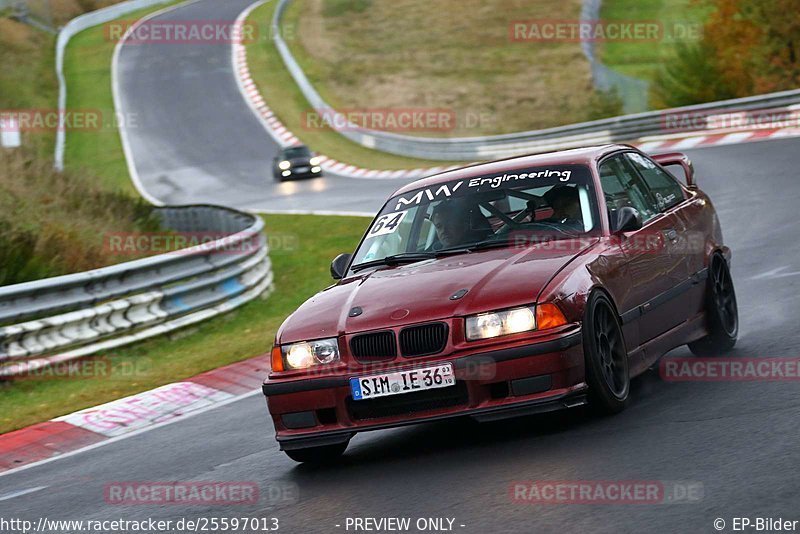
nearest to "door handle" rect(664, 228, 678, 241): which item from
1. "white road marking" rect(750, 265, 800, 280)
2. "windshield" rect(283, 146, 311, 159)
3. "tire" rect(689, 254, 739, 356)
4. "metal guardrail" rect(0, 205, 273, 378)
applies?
"tire" rect(689, 254, 739, 356)

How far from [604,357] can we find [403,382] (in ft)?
3.66

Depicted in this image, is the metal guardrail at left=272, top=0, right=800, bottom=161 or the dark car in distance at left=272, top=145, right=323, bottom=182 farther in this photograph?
the dark car in distance at left=272, top=145, right=323, bottom=182

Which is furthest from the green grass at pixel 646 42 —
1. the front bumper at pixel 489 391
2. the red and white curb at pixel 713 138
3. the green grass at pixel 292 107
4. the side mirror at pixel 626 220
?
the front bumper at pixel 489 391

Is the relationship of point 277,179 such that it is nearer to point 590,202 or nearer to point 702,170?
point 702,170

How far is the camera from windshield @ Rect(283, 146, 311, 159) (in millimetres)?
36781

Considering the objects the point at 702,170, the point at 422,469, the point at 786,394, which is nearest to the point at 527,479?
the point at 422,469

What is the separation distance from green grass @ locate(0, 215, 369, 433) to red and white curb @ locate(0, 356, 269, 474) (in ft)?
1.08

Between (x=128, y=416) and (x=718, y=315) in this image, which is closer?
(x=718, y=315)

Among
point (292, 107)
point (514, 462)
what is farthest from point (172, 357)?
point (292, 107)

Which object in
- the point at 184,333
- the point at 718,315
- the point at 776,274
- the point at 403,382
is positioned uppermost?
the point at 403,382

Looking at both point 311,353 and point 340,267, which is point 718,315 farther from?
point 311,353

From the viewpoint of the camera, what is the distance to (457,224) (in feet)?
25.2

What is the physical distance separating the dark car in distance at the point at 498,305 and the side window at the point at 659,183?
0.04 m

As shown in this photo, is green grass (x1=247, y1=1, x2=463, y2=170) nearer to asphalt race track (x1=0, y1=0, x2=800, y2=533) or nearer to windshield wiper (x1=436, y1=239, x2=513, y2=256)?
asphalt race track (x1=0, y1=0, x2=800, y2=533)
